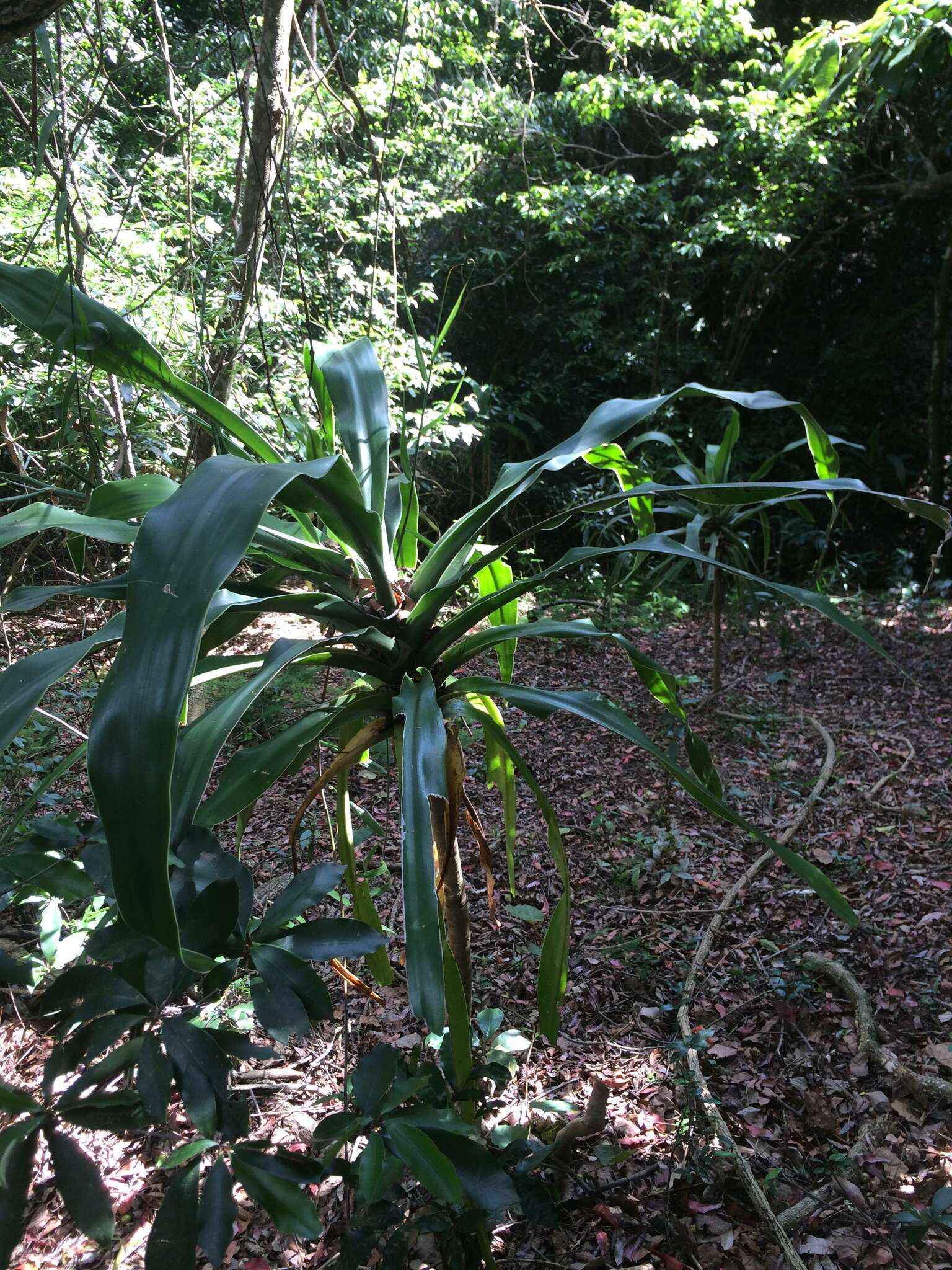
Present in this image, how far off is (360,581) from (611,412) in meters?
0.40

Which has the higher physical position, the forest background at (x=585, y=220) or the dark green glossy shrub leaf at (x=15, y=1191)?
the forest background at (x=585, y=220)

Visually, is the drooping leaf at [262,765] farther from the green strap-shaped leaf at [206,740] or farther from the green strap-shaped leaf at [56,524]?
the green strap-shaped leaf at [56,524]

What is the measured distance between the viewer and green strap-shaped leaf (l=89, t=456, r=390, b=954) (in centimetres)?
41

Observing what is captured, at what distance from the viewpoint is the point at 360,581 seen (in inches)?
39.8

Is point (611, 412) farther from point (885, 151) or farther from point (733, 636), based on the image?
point (885, 151)

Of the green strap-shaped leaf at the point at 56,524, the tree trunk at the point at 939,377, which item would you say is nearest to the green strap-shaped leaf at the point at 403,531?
the green strap-shaped leaf at the point at 56,524

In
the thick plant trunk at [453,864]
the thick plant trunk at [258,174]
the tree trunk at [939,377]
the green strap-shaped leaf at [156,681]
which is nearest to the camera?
the green strap-shaped leaf at [156,681]

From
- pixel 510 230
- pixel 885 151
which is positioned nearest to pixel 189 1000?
pixel 510 230

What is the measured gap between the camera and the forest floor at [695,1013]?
1.08 metres

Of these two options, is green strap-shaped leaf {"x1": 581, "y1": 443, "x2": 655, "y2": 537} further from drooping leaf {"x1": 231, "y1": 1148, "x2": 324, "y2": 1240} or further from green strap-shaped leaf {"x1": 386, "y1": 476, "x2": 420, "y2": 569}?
drooping leaf {"x1": 231, "y1": 1148, "x2": 324, "y2": 1240}

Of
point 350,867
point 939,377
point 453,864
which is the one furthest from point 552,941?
point 939,377

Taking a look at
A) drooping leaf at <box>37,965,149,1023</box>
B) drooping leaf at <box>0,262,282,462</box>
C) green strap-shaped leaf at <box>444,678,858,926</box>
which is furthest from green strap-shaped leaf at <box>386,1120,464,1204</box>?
drooping leaf at <box>0,262,282,462</box>

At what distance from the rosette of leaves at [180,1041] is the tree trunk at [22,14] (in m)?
0.93

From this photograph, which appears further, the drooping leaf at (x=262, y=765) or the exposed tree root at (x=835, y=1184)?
the exposed tree root at (x=835, y=1184)
